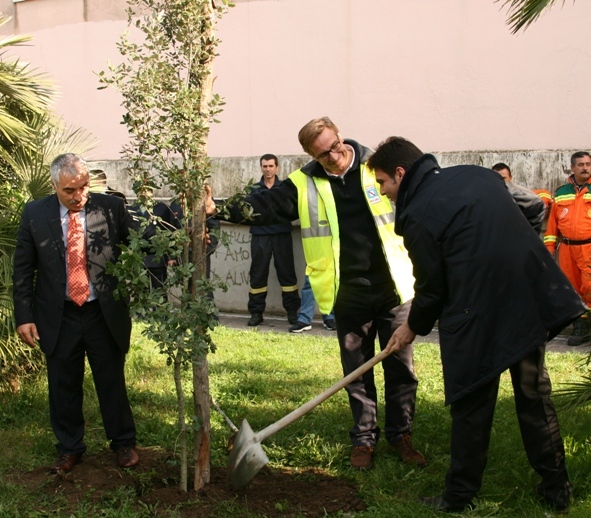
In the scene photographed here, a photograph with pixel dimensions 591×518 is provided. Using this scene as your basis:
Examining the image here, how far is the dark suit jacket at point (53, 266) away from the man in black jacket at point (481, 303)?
1858 millimetres

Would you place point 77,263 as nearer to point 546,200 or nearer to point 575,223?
point 575,223

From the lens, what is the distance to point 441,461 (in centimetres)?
500

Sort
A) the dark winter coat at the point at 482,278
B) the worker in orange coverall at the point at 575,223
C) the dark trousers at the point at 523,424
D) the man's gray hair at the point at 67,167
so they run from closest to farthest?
the dark winter coat at the point at 482,278 < the dark trousers at the point at 523,424 < the man's gray hair at the point at 67,167 < the worker in orange coverall at the point at 575,223

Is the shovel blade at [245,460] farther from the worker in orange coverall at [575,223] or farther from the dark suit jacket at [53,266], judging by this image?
the worker in orange coverall at [575,223]

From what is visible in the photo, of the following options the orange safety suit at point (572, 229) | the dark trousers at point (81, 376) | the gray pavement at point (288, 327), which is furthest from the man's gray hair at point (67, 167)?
the orange safety suit at point (572, 229)

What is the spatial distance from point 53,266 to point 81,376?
2.37ft

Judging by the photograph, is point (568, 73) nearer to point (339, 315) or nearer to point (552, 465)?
point (339, 315)

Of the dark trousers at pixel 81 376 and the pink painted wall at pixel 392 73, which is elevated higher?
the pink painted wall at pixel 392 73

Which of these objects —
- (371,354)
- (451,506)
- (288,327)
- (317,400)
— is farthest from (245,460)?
(288,327)

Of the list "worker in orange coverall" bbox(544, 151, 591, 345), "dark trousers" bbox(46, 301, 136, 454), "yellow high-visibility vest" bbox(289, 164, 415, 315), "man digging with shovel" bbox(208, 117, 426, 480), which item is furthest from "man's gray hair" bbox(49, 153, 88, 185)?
"worker in orange coverall" bbox(544, 151, 591, 345)

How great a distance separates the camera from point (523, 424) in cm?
418

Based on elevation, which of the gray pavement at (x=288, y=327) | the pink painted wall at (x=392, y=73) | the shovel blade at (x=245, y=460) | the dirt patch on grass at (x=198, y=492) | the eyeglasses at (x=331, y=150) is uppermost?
the pink painted wall at (x=392, y=73)

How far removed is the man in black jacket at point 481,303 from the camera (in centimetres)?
398

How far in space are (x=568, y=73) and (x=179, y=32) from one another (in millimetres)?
6180
